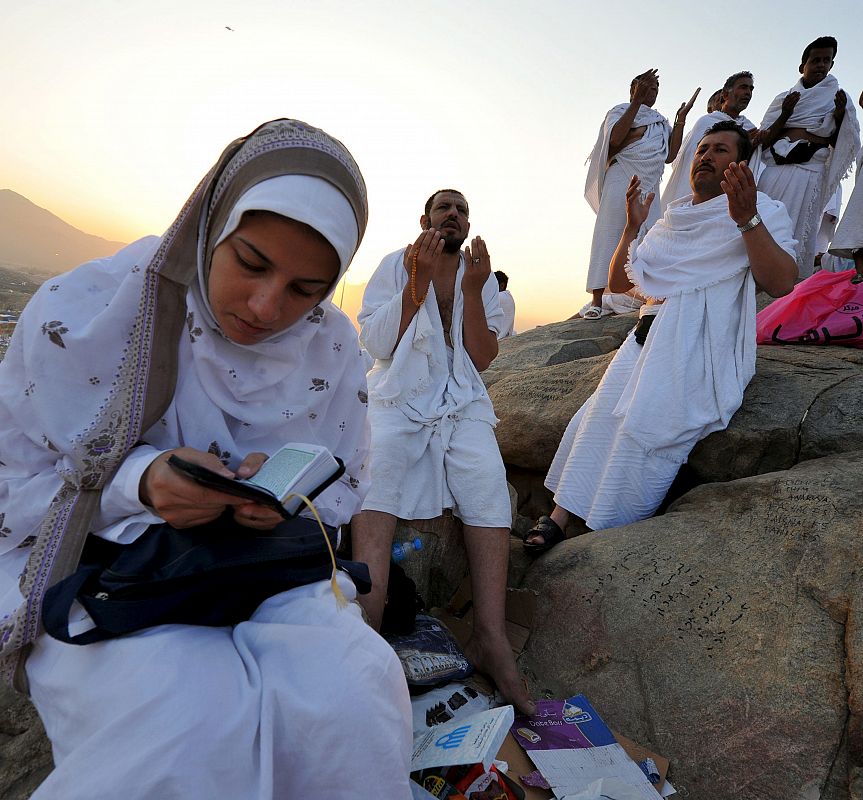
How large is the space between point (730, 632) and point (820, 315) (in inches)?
101

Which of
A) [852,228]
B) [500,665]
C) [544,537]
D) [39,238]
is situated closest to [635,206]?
[852,228]

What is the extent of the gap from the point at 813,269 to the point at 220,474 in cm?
758

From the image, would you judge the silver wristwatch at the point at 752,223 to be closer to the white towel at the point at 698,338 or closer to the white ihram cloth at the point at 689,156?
the white towel at the point at 698,338

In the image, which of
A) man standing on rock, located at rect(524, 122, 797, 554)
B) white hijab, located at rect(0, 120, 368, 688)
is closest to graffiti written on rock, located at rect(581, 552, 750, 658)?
man standing on rock, located at rect(524, 122, 797, 554)

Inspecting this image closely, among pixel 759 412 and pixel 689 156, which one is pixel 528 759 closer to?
pixel 759 412

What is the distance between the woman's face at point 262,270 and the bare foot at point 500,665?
1.65m

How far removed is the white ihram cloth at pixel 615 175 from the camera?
21.6 feet

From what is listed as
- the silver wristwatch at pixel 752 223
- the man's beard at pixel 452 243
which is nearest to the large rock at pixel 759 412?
the silver wristwatch at pixel 752 223

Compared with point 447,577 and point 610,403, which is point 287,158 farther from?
point 610,403

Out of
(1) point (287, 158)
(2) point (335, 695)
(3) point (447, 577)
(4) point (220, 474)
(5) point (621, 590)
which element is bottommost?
(3) point (447, 577)

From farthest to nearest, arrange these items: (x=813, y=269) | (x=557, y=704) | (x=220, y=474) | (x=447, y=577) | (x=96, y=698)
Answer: (x=813, y=269) → (x=447, y=577) → (x=557, y=704) → (x=220, y=474) → (x=96, y=698)

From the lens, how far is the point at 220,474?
1.14 m

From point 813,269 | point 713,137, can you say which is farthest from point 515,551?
point 813,269

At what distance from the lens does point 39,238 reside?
12050 cm
